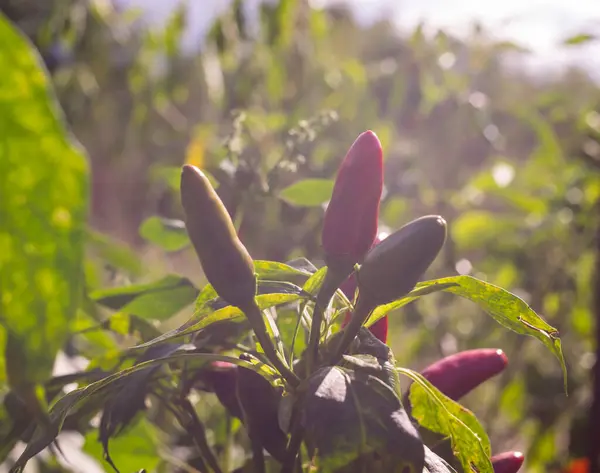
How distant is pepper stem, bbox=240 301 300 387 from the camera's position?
16.3 inches

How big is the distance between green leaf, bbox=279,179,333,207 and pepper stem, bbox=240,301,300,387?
0.70 feet

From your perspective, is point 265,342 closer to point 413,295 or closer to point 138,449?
point 413,295

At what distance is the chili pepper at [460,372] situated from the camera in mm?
506

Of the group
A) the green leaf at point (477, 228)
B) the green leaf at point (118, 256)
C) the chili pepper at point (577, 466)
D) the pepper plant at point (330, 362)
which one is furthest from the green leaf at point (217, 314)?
the chili pepper at point (577, 466)

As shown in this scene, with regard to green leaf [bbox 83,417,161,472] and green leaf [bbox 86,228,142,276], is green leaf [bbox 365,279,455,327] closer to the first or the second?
green leaf [bbox 83,417,161,472]

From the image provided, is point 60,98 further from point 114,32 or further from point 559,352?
point 559,352

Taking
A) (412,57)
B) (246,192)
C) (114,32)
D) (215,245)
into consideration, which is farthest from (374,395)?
(114,32)

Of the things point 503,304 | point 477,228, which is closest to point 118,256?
point 503,304

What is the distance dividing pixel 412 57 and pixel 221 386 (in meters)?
1.17

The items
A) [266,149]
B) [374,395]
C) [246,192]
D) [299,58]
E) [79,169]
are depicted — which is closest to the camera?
[79,169]

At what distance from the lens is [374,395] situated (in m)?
0.37

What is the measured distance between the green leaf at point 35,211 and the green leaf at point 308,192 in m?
0.40

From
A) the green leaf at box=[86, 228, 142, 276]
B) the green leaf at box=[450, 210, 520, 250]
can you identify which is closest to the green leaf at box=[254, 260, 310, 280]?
the green leaf at box=[86, 228, 142, 276]

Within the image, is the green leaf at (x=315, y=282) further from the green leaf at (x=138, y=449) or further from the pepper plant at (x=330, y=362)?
the green leaf at (x=138, y=449)
